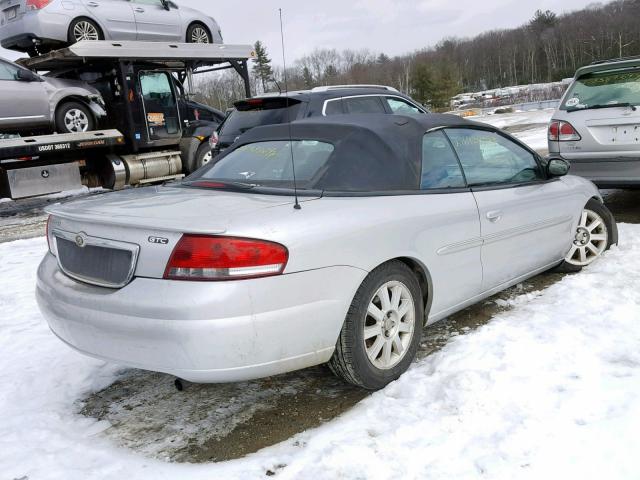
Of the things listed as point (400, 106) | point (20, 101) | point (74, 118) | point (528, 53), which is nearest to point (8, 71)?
point (20, 101)

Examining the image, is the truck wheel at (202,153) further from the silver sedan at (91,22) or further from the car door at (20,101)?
the car door at (20,101)

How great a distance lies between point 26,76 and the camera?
33.0 ft

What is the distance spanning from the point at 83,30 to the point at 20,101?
2245mm

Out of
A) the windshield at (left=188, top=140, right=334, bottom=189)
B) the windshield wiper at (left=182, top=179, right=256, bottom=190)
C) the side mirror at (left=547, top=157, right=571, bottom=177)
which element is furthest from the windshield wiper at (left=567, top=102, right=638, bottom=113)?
the windshield wiper at (left=182, top=179, right=256, bottom=190)

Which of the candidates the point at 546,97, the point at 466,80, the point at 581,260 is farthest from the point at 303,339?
the point at 466,80

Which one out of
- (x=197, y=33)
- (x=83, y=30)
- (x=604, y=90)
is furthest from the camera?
(x=197, y=33)

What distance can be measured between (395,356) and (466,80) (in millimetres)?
129683

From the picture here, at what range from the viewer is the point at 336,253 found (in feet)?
9.04

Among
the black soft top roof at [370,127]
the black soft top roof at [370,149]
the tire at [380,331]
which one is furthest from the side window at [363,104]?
the tire at [380,331]

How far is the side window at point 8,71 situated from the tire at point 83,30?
154 cm

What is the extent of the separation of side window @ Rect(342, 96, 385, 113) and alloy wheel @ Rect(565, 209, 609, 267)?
3751 millimetres

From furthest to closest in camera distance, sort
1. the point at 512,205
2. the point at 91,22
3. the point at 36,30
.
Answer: the point at 91,22, the point at 36,30, the point at 512,205

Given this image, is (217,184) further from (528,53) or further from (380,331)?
(528,53)

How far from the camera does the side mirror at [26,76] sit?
9969mm
